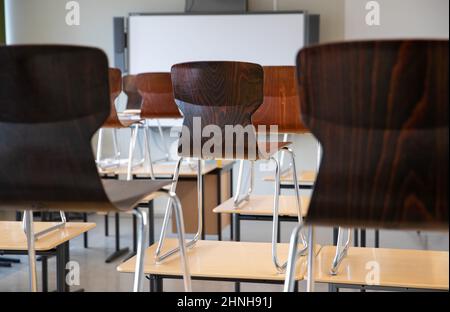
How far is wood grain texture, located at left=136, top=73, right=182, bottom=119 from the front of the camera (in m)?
4.25

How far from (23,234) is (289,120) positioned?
4.59 ft

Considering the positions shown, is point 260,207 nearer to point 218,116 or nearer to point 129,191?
point 218,116

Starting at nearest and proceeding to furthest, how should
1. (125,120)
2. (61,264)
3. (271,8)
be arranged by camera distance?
(61,264) < (125,120) < (271,8)

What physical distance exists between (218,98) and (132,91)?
332 centimetres

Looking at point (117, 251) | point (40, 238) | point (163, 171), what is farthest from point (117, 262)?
point (40, 238)

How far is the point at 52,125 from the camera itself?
1503mm

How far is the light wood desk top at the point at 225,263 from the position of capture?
91.3 inches

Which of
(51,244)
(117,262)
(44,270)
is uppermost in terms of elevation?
(51,244)

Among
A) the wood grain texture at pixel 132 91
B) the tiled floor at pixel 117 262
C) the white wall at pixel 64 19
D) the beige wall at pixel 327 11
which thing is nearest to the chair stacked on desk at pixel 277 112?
the tiled floor at pixel 117 262

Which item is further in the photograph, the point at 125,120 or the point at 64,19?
the point at 64,19

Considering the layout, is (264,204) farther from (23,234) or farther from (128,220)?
(128,220)

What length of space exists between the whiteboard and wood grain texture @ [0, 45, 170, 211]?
15.5ft

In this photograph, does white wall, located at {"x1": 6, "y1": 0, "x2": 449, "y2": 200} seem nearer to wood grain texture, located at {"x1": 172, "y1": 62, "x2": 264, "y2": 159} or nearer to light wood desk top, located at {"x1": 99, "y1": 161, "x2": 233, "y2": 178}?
light wood desk top, located at {"x1": 99, "y1": 161, "x2": 233, "y2": 178}
